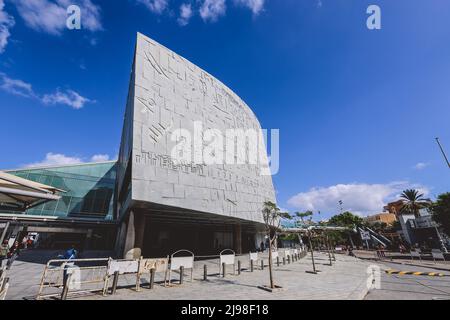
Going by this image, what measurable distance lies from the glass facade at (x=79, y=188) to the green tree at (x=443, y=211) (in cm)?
4640

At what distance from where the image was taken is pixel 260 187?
3073cm

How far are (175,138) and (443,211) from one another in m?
34.8

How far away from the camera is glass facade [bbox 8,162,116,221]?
1168 inches

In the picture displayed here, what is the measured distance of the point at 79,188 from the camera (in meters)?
32.7

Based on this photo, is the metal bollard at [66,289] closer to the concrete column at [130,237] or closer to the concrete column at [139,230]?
the concrete column at [130,237]

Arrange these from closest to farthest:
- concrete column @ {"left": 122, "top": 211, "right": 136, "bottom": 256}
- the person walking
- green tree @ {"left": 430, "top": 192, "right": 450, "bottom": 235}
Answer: the person walking < concrete column @ {"left": 122, "top": 211, "right": 136, "bottom": 256} < green tree @ {"left": 430, "top": 192, "right": 450, "bottom": 235}

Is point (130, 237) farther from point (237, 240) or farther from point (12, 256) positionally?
point (237, 240)

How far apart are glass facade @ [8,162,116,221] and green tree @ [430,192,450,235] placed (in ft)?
152

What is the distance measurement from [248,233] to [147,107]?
26.7m

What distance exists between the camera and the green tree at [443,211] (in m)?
25.6

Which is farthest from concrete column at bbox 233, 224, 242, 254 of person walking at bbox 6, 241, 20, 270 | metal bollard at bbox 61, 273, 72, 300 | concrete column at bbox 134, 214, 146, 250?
metal bollard at bbox 61, 273, 72, 300

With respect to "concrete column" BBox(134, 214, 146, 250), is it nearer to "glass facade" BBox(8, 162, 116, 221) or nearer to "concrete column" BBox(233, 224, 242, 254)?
"concrete column" BBox(233, 224, 242, 254)

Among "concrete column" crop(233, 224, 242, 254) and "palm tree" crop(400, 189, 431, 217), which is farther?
"palm tree" crop(400, 189, 431, 217)
